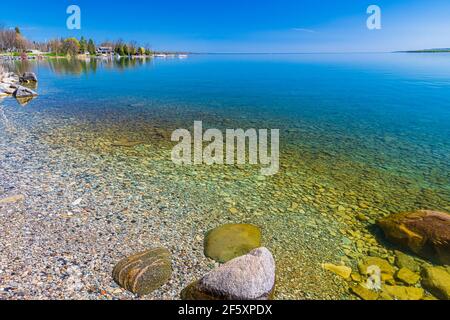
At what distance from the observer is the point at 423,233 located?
6855mm

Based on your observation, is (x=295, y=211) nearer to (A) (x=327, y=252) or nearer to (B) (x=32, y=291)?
(A) (x=327, y=252)

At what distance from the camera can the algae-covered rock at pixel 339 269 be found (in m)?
5.98

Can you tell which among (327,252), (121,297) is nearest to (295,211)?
(327,252)

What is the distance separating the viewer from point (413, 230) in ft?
23.0

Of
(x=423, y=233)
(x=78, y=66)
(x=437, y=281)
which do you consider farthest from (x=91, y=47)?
(x=437, y=281)

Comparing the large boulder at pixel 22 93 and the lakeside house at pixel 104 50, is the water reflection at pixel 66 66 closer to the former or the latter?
the large boulder at pixel 22 93

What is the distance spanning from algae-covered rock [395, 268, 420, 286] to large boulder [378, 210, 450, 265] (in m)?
0.84

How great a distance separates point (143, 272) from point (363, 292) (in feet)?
14.2

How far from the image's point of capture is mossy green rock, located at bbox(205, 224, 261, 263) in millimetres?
6367

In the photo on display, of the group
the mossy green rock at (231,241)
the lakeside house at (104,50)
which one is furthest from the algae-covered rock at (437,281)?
the lakeside house at (104,50)

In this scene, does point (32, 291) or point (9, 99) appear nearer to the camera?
point (32, 291)

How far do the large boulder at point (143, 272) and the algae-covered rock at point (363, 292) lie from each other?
12.0ft

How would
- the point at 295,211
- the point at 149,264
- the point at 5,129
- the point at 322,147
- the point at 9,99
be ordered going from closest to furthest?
1. the point at 149,264
2. the point at 295,211
3. the point at 322,147
4. the point at 5,129
5. the point at 9,99
